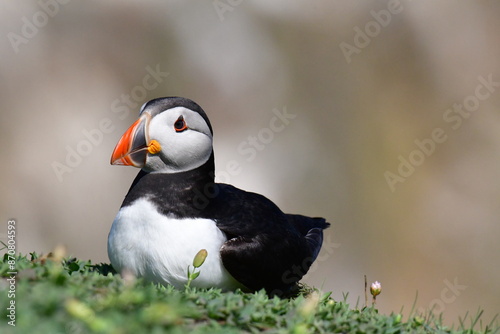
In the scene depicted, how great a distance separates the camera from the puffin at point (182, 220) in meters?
4.50

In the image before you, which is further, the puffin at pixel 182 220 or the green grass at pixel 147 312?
the puffin at pixel 182 220

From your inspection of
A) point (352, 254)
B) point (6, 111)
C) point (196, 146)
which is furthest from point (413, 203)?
point (196, 146)

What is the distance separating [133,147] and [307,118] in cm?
581

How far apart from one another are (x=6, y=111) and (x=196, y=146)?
5.32m

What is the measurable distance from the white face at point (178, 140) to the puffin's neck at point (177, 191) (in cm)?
5

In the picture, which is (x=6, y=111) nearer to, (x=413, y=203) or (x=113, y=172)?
(x=113, y=172)

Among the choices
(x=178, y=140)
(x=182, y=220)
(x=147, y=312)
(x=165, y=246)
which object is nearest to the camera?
(x=147, y=312)

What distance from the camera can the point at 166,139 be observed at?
465 cm

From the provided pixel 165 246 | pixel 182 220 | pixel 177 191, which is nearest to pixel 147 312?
pixel 165 246

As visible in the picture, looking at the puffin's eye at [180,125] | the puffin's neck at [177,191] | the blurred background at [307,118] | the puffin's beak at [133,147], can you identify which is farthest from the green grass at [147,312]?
the blurred background at [307,118]

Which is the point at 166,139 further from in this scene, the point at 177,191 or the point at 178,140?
the point at 177,191

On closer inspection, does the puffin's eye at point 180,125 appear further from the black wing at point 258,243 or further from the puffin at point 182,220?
the black wing at point 258,243

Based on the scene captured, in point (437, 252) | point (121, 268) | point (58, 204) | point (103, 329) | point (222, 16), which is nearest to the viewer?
point (103, 329)

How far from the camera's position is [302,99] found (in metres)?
10.2
